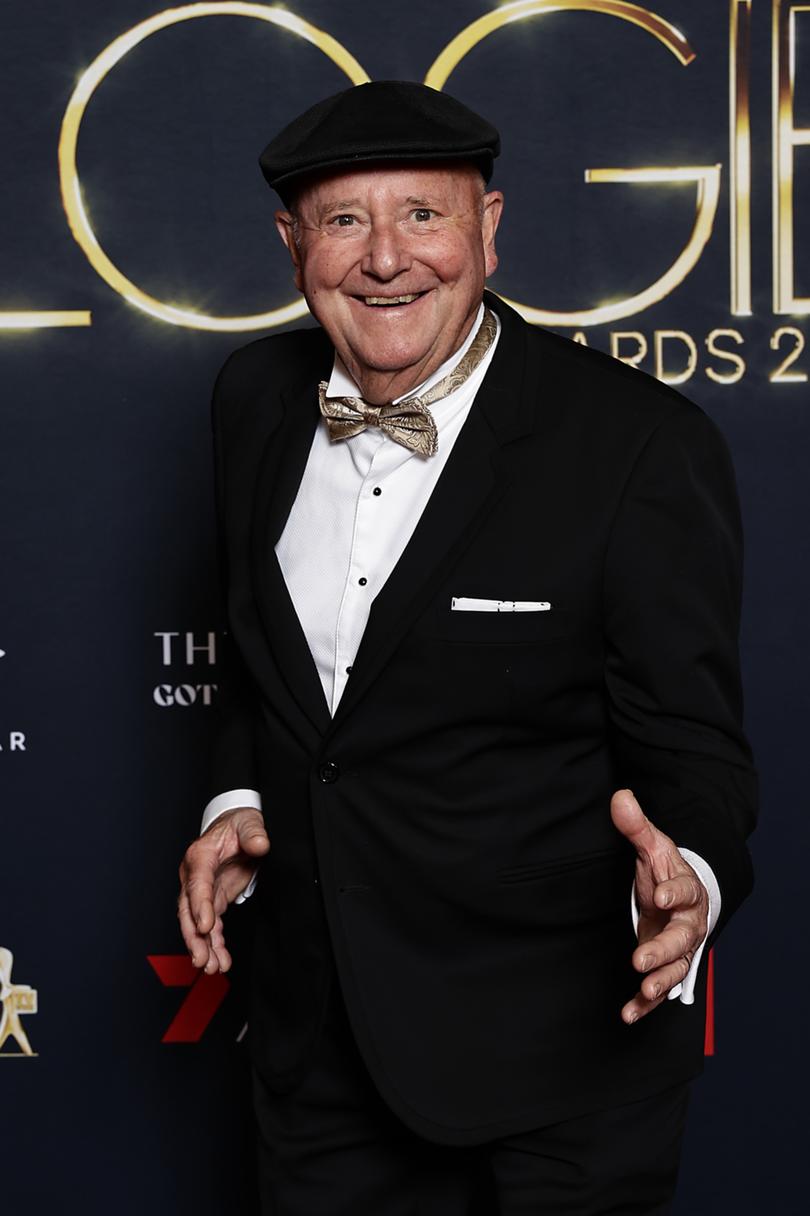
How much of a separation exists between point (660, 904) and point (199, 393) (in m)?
1.30

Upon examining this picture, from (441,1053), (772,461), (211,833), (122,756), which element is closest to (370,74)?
(772,461)

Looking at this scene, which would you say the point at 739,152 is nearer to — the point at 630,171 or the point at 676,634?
the point at 630,171

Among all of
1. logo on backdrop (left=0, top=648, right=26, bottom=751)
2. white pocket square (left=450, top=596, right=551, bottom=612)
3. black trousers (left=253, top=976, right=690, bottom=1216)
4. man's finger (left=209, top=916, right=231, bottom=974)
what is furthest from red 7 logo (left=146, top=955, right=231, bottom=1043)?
white pocket square (left=450, top=596, right=551, bottom=612)

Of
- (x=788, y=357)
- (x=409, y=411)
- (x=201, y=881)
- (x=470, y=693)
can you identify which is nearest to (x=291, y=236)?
(x=409, y=411)

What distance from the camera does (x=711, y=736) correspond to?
124cm

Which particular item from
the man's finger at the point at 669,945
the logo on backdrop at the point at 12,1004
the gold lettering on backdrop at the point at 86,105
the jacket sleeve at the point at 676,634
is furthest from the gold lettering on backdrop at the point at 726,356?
the logo on backdrop at the point at 12,1004

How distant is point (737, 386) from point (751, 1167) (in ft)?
3.61

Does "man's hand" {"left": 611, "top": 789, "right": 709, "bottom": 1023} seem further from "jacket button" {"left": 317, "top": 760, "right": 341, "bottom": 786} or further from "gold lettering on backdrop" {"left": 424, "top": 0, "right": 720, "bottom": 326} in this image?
"gold lettering on backdrop" {"left": 424, "top": 0, "right": 720, "bottom": 326}

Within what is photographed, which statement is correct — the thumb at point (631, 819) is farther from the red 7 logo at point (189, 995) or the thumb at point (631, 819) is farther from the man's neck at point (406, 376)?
the red 7 logo at point (189, 995)

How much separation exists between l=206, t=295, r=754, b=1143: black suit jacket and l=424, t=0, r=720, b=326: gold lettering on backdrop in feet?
2.43

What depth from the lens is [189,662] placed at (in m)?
2.16

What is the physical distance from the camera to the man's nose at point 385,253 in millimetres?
1306

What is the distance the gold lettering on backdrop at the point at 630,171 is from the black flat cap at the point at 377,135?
2.54ft

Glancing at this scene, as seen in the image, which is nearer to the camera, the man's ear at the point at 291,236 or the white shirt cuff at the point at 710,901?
the white shirt cuff at the point at 710,901
